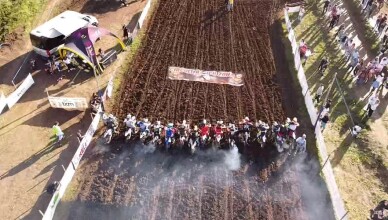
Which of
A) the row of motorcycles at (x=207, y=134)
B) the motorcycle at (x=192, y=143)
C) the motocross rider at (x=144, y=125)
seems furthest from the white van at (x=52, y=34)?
the motorcycle at (x=192, y=143)

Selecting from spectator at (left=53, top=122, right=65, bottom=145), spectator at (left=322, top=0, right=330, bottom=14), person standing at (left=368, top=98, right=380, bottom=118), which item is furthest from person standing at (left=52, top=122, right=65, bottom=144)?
spectator at (left=322, top=0, right=330, bottom=14)

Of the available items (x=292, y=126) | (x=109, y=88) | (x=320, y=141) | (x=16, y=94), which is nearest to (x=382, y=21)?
(x=320, y=141)

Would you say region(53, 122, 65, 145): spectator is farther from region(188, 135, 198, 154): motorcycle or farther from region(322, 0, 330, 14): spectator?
region(322, 0, 330, 14): spectator

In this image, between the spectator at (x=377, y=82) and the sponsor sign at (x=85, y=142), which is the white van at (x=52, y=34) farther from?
the spectator at (x=377, y=82)

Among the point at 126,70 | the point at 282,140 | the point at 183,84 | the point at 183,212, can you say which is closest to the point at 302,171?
the point at 282,140

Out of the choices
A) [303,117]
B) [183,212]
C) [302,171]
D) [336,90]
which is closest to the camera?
[183,212]

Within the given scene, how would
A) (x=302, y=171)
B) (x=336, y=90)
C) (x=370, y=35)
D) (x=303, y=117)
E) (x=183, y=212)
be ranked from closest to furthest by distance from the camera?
A: 1. (x=183, y=212)
2. (x=302, y=171)
3. (x=303, y=117)
4. (x=336, y=90)
5. (x=370, y=35)

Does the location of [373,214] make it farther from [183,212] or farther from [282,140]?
[183,212]

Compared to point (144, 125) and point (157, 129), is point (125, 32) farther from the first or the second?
point (157, 129)
